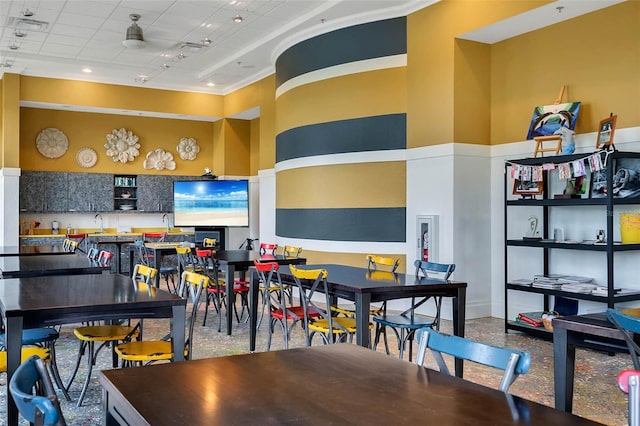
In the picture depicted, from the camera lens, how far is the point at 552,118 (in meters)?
Result: 6.49

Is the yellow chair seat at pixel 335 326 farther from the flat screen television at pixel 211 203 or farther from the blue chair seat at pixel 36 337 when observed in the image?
the flat screen television at pixel 211 203

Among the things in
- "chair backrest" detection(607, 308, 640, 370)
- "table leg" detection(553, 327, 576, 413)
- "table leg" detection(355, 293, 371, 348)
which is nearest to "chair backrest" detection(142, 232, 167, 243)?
"table leg" detection(355, 293, 371, 348)

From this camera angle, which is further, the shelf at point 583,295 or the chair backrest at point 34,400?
the shelf at point 583,295

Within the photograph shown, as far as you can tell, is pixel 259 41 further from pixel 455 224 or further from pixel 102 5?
pixel 455 224

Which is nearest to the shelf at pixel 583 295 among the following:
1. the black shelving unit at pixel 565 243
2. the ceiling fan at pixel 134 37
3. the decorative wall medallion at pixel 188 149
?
the black shelving unit at pixel 565 243

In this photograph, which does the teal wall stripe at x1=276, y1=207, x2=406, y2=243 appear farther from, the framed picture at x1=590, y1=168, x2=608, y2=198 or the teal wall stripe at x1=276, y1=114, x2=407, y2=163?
the framed picture at x1=590, y1=168, x2=608, y2=198

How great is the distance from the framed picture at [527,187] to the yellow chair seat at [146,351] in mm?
4394

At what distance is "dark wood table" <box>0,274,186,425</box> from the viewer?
121 inches

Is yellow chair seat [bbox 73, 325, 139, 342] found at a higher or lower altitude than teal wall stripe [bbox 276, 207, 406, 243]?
lower

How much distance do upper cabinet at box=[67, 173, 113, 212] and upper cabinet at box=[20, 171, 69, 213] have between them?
14 centimetres

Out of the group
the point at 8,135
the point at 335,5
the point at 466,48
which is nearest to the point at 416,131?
the point at 466,48

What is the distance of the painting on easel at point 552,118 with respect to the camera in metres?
6.37

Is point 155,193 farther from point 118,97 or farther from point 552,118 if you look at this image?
point 552,118

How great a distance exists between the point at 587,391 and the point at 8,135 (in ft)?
35.1
